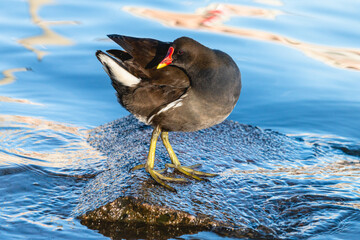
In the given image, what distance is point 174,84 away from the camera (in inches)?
164

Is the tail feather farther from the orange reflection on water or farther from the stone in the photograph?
the orange reflection on water

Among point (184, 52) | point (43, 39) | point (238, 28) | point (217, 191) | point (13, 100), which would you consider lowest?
point (217, 191)

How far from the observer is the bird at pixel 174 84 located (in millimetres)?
4098

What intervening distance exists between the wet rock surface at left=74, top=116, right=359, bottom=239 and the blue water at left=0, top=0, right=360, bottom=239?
0.15 meters

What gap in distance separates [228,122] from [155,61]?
1.60 meters

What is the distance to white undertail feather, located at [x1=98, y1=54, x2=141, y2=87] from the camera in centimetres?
411

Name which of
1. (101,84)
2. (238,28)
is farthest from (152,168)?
(238,28)

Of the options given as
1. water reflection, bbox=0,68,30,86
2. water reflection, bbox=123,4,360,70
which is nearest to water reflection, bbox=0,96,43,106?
water reflection, bbox=0,68,30,86

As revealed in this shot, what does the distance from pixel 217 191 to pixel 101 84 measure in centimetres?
393

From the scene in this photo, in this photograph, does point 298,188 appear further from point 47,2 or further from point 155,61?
point 47,2

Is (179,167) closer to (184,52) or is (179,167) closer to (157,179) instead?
(157,179)

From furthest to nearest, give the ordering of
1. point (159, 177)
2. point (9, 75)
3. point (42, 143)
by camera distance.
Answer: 1. point (9, 75)
2. point (42, 143)
3. point (159, 177)

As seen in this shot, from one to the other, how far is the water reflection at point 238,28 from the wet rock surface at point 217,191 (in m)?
3.41

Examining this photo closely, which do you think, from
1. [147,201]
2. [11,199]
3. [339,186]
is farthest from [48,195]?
[339,186]
